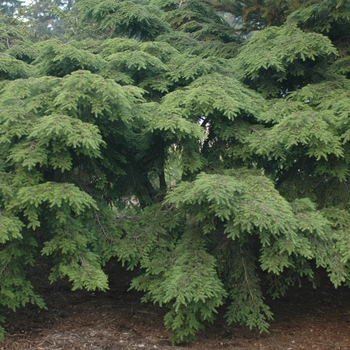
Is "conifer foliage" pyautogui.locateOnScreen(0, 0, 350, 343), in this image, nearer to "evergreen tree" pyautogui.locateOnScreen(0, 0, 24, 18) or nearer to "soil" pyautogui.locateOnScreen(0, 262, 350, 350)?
"soil" pyautogui.locateOnScreen(0, 262, 350, 350)

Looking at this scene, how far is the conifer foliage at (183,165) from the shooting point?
4277 millimetres

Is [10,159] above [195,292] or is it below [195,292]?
above

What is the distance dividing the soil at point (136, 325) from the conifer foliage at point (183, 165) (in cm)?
24

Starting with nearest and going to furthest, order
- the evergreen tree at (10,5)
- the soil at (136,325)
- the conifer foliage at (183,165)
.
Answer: the conifer foliage at (183,165)
the soil at (136,325)
the evergreen tree at (10,5)

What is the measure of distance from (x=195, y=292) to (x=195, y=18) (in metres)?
4.67

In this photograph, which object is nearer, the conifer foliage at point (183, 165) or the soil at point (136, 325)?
the conifer foliage at point (183, 165)

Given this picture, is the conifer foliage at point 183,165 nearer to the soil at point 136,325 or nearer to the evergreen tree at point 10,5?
the soil at point 136,325

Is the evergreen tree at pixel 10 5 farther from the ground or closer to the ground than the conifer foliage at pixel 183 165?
farther from the ground

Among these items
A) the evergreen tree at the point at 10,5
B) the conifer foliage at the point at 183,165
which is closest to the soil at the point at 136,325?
the conifer foliage at the point at 183,165

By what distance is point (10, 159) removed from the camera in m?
4.59

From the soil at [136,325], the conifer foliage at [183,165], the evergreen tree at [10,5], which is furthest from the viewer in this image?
the evergreen tree at [10,5]

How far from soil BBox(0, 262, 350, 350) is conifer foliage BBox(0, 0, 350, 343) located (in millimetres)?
238

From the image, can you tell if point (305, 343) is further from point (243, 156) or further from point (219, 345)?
point (243, 156)

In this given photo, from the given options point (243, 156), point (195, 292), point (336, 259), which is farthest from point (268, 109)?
point (195, 292)
